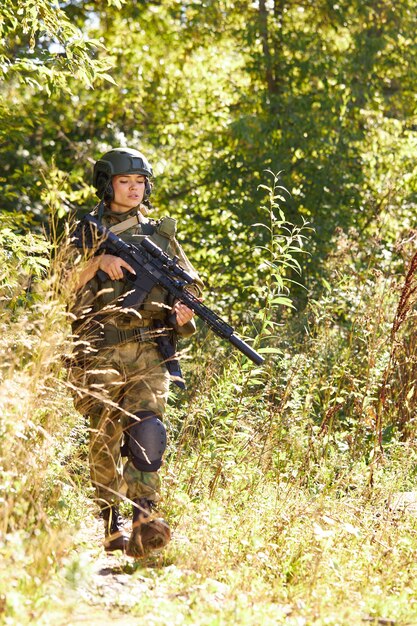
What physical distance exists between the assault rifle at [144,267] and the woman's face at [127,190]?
0.62 feet

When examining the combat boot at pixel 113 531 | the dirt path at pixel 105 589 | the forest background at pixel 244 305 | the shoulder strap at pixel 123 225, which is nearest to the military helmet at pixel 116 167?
the shoulder strap at pixel 123 225

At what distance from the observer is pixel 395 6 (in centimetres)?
A: 1245

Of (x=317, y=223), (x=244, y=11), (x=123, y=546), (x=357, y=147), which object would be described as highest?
(x=244, y=11)

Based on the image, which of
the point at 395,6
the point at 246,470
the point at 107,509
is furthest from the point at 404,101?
the point at 107,509

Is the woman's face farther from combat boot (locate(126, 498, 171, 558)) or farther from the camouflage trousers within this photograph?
combat boot (locate(126, 498, 171, 558))

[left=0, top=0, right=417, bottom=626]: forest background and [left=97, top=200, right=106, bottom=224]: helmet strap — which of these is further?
[left=97, top=200, right=106, bottom=224]: helmet strap

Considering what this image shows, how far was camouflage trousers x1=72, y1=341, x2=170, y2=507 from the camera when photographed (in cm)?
454

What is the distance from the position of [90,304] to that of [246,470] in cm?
137

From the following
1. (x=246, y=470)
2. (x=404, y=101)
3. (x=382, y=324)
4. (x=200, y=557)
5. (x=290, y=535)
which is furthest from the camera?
(x=404, y=101)

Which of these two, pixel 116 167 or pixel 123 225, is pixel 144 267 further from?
pixel 116 167

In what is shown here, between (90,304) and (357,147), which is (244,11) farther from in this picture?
(90,304)

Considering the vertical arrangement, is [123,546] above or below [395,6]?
below

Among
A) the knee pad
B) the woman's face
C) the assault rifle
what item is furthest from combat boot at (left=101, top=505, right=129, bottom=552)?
the woman's face

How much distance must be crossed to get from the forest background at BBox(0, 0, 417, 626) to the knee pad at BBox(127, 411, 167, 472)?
0.22 m
